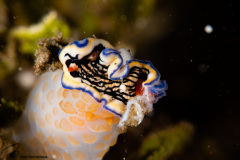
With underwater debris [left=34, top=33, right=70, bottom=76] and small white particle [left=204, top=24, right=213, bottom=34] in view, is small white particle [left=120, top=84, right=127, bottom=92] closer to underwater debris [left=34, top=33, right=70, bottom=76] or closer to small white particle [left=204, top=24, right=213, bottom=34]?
underwater debris [left=34, top=33, right=70, bottom=76]

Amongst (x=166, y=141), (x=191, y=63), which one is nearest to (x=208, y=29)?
(x=191, y=63)

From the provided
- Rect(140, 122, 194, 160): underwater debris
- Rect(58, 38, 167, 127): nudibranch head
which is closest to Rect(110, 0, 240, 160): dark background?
Rect(140, 122, 194, 160): underwater debris

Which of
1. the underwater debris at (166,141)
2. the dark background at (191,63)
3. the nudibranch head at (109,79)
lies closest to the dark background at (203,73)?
the dark background at (191,63)

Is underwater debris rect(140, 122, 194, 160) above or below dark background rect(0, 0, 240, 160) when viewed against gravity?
below

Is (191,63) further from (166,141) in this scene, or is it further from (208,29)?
(166,141)

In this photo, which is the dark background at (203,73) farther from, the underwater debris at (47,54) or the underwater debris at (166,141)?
the underwater debris at (47,54)

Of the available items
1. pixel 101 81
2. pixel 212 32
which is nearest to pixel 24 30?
pixel 101 81
